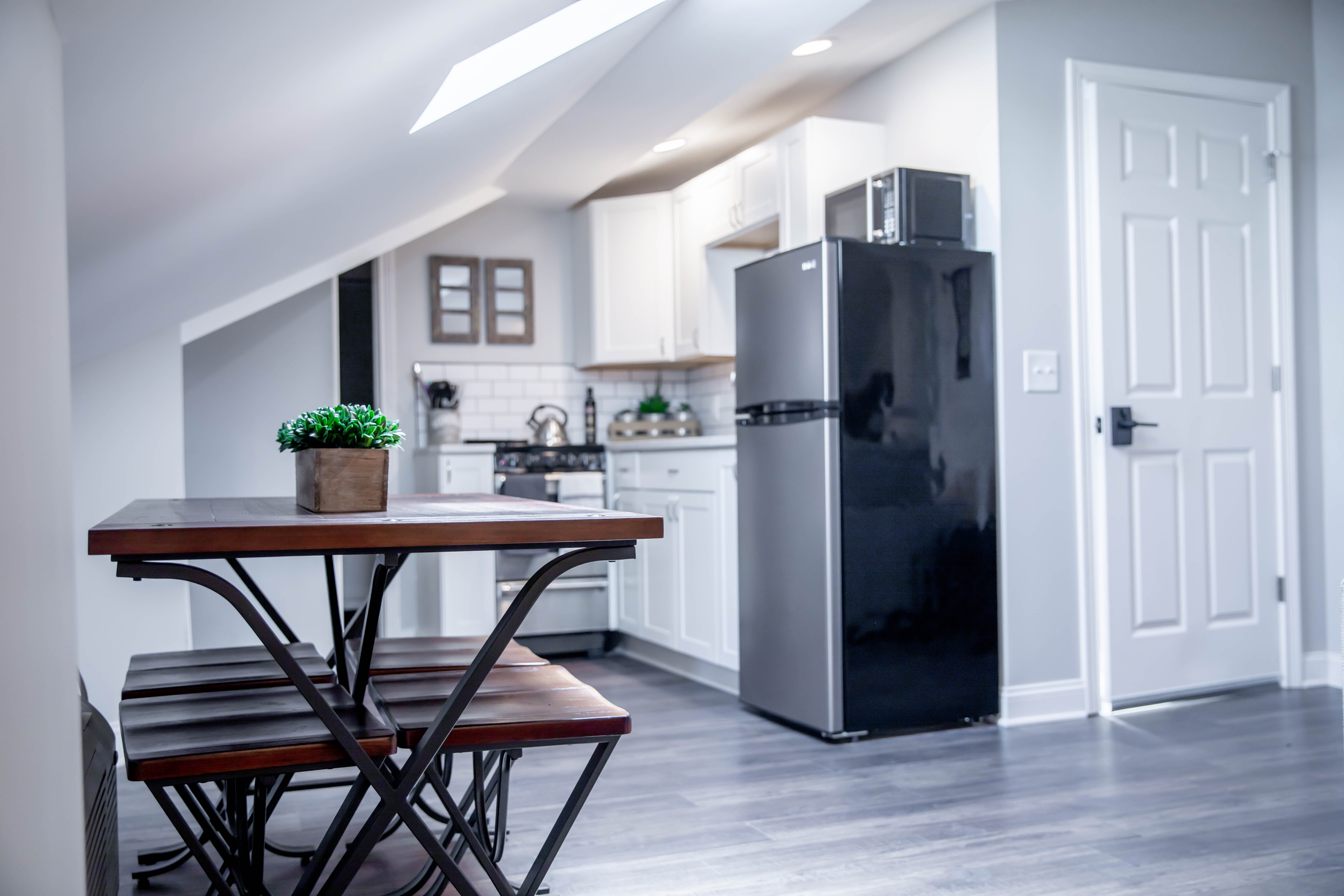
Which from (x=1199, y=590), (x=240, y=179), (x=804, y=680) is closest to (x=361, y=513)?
(x=240, y=179)

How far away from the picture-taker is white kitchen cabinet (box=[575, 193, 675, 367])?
527cm

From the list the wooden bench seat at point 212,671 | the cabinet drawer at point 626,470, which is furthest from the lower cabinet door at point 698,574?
the wooden bench seat at point 212,671

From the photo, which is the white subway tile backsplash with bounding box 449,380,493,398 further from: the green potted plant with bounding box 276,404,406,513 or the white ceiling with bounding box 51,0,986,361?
the green potted plant with bounding box 276,404,406,513

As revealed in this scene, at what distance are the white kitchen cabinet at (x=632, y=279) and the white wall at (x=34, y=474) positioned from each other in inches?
170

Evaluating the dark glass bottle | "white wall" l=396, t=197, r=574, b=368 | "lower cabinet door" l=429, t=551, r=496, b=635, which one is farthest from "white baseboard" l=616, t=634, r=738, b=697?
"white wall" l=396, t=197, r=574, b=368

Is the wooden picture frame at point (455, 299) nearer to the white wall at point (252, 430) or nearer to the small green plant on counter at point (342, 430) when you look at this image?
the white wall at point (252, 430)

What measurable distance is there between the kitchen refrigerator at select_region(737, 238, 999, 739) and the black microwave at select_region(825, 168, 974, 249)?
94 mm

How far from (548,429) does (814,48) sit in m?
2.33

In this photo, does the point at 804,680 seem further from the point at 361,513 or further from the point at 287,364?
the point at 287,364

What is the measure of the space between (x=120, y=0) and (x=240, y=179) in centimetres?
115

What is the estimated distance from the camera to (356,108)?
6.07 feet

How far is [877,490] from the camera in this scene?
331cm

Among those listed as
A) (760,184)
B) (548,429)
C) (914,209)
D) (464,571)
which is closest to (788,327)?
(914,209)

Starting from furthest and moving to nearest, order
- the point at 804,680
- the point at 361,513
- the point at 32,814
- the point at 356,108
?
the point at 804,680 < the point at 356,108 < the point at 361,513 < the point at 32,814
